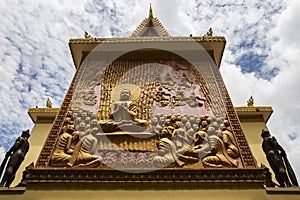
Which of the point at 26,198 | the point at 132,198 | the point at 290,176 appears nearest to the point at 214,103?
the point at 290,176

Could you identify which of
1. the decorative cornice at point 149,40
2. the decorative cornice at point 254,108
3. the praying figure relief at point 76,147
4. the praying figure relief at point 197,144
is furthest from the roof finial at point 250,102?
the praying figure relief at point 76,147

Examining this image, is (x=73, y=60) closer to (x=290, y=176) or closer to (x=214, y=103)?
(x=214, y=103)

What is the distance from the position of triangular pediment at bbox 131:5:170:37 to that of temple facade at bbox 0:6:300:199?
2782 millimetres

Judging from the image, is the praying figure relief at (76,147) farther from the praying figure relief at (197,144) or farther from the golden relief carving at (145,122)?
the praying figure relief at (197,144)

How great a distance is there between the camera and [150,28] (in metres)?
11.3

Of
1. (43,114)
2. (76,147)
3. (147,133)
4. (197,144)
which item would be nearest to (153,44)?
(147,133)

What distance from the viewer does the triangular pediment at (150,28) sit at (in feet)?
35.7

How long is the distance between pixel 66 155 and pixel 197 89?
329 cm

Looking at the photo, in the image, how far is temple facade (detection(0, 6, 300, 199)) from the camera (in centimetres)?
475

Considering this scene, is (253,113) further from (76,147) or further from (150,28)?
(76,147)

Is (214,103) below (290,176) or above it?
above

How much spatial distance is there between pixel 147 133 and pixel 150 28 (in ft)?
21.3

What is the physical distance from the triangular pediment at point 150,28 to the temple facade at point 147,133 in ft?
9.13

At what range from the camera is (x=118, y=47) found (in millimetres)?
8047
